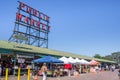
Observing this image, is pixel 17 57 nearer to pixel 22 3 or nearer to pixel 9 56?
pixel 9 56

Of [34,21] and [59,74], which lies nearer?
[59,74]

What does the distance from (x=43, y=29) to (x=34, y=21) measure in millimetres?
4203

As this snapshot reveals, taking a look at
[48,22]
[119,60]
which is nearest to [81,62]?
[48,22]

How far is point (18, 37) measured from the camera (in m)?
41.6

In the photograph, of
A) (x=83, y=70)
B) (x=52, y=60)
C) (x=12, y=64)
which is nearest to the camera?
(x=52, y=60)

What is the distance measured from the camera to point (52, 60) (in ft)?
94.9

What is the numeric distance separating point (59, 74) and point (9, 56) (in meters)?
6.36

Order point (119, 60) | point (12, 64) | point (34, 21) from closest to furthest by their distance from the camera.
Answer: point (12, 64) < point (34, 21) < point (119, 60)

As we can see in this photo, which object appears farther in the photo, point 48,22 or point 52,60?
point 48,22

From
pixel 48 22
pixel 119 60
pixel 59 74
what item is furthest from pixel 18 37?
pixel 119 60

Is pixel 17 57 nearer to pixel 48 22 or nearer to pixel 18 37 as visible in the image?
pixel 18 37

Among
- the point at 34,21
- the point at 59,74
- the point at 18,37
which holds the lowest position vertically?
the point at 59,74

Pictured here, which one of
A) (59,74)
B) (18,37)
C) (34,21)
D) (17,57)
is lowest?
(59,74)

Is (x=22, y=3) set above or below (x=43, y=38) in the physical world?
above
